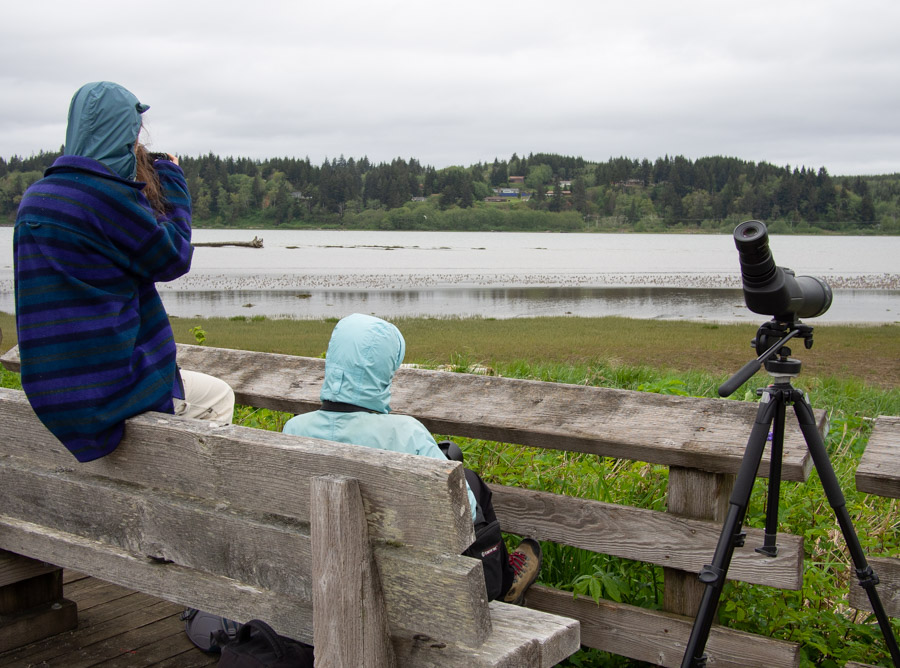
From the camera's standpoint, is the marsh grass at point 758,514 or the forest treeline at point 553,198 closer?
the marsh grass at point 758,514

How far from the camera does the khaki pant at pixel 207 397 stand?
287 cm

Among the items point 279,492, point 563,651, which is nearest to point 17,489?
point 279,492

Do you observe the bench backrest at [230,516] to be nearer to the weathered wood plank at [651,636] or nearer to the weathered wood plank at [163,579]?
the weathered wood plank at [163,579]

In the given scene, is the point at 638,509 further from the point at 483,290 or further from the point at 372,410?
the point at 483,290

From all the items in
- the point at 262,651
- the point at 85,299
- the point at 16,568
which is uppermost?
the point at 85,299

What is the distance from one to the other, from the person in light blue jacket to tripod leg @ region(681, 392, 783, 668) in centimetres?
55

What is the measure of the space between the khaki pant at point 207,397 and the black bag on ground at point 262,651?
1062 mm

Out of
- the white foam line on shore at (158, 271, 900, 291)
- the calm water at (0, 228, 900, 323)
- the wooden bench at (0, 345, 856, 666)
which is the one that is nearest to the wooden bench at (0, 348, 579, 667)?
the wooden bench at (0, 345, 856, 666)

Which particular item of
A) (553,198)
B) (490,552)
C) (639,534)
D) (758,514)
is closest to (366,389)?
(490,552)

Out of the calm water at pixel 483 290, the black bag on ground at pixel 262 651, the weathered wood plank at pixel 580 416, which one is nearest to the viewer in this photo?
the black bag on ground at pixel 262 651

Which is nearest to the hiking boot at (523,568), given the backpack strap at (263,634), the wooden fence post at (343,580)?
the backpack strap at (263,634)

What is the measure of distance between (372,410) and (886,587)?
5.07 ft

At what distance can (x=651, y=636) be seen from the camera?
2.53 m

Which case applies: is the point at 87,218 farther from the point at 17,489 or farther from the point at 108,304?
the point at 17,489
